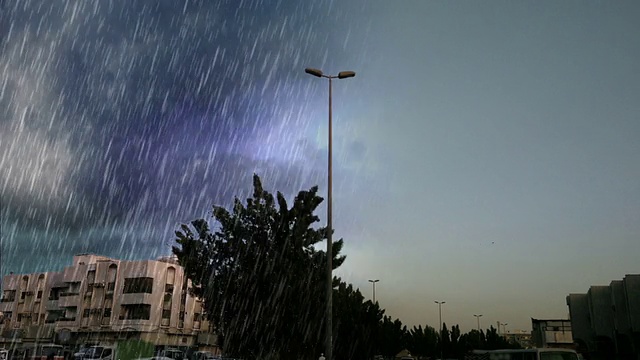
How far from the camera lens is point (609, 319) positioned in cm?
3700

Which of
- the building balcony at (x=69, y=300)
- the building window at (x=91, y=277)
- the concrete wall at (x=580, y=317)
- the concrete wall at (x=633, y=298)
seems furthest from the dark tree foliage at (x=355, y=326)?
the building balcony at (x=69, y=300)

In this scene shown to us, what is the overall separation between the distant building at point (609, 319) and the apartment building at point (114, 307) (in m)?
35.2

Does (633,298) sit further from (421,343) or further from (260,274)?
(421,343)

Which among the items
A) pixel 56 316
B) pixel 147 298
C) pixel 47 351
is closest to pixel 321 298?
pixel 47 351

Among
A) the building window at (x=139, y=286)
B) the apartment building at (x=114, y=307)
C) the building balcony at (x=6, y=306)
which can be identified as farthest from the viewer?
the building balcony at (x=6, y=306)

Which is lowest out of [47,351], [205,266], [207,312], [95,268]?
[47,351]

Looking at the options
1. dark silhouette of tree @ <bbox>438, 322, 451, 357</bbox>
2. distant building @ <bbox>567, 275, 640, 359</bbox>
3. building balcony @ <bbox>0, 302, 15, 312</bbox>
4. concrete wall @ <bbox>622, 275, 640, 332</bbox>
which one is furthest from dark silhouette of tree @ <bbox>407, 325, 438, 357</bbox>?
building balcony @ <bbox>0, 302, 15, 312</bbox>

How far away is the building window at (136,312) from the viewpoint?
57.0 metres

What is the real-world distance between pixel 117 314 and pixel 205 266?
47.0 metres

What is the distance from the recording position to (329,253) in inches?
622

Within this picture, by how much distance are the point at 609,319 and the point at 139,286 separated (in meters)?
46.7

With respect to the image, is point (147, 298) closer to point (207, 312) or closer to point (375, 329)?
point (375, 329)

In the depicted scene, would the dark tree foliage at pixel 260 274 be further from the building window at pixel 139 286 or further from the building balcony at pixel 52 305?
the building balcony at pixel 52 305

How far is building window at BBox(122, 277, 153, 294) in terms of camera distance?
191 ft
